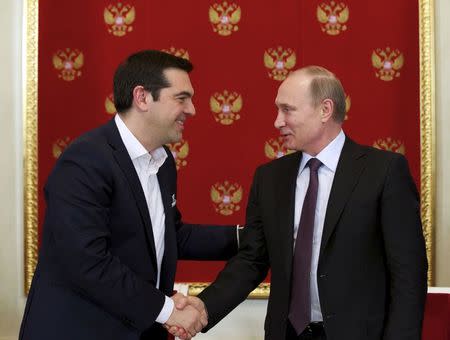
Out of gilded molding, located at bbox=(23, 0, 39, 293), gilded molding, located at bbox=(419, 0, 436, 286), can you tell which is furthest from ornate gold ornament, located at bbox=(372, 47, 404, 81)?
gilded molding, located at bbox=(23, 0, 39, 293)

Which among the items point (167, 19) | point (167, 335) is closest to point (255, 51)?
point (167, 19)

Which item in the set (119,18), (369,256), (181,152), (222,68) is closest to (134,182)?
(369,256)

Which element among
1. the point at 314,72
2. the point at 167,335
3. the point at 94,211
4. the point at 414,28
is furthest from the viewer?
the point at 414,28

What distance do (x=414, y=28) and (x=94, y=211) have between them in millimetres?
2073

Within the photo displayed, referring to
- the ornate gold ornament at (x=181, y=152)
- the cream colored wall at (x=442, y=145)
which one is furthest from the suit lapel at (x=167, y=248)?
the cream colored wall at (x=442, y=145)

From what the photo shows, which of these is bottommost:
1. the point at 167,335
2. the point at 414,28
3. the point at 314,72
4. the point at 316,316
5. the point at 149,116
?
the point at 167,335

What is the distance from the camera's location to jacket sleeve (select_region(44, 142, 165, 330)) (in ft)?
6.40

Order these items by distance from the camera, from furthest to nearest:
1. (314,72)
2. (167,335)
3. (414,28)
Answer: (414,28), (167,335), (314,72)

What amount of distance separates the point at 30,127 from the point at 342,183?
1.90 meters

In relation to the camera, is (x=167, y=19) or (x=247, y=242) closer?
(x=247, y=242)

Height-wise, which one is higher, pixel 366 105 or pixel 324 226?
pixel 366 105

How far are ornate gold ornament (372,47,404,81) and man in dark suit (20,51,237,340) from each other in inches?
56.7

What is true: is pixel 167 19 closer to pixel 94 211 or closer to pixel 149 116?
pixel 149 116

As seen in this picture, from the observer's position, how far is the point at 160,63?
226 cm
